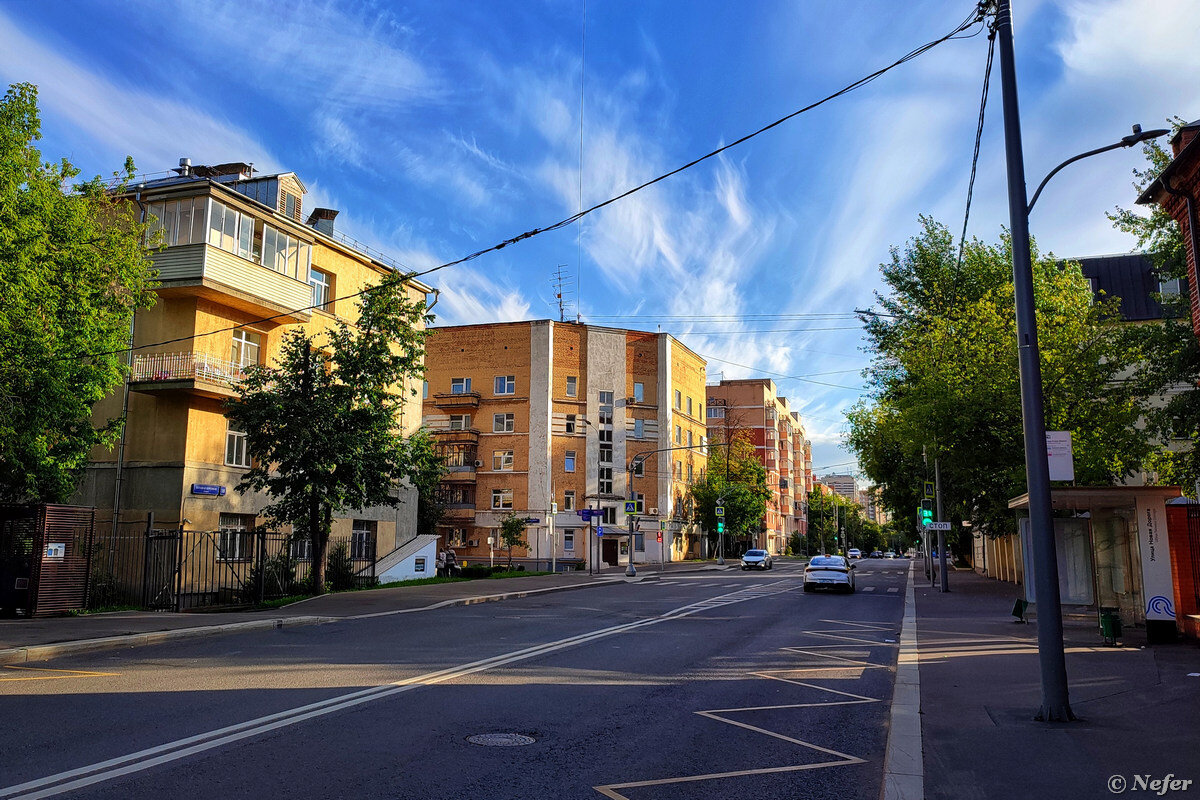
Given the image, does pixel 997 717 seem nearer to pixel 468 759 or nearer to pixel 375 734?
pixel 468 759

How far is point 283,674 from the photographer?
33.1ft

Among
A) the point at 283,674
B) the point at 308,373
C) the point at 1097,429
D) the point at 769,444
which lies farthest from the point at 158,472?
the point at 769,444

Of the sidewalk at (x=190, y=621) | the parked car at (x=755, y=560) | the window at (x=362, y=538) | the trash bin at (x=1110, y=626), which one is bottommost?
the parked car at (x=755, y=560)

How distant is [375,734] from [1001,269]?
109ft

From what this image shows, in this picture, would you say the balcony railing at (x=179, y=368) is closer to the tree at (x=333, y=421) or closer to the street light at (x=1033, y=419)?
the tree at (x=333, y=421)

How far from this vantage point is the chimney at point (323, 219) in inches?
1288

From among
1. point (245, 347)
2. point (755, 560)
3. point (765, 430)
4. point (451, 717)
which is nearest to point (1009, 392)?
point (451, 717)

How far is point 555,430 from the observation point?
197 ft

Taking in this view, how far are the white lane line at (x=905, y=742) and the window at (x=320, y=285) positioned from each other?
969 inches

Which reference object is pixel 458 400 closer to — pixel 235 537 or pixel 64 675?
pixel 235 537

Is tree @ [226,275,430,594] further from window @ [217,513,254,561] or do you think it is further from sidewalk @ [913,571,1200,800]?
sidewalk @ [913,571,1200,800]

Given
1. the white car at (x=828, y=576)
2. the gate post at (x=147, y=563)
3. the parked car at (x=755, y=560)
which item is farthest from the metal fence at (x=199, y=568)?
the parked car at (x=755, y=560)

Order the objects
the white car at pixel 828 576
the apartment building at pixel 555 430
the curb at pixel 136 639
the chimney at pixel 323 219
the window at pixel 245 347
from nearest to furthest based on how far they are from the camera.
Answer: the curb at pixel 136 639, the window at pixel 245 347, the white car at pixel 828 576, the chimney at pixel 323 219, the apartment building at pixel 555 430

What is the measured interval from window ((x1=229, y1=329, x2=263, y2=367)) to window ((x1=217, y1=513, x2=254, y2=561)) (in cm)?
489
